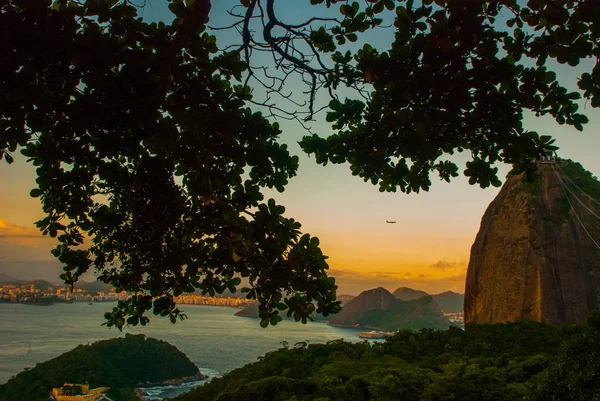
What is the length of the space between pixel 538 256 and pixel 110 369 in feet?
205

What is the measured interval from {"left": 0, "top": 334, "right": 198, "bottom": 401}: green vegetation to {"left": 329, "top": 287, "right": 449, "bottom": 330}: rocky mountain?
9980 centimetres

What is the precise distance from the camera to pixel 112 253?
356 centimetres

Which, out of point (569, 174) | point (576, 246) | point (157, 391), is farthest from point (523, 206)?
point (157, 391)

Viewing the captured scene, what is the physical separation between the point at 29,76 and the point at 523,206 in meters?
43.4

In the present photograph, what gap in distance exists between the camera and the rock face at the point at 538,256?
34.4m

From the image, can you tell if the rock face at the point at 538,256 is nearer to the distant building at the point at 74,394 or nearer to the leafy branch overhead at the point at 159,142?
the leafy branch overhead at the point at 159,142

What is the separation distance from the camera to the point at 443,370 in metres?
13.8

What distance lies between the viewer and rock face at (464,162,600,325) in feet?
113

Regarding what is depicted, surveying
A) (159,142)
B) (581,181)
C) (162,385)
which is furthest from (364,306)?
(159,142)

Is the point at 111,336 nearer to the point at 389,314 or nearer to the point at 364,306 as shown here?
the point at 364,306

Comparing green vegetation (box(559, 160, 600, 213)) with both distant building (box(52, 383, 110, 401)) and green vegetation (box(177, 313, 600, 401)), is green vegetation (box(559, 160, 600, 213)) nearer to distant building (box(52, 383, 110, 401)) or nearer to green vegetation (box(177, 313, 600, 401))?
green vegetation (box(177, 313, 600, 401))

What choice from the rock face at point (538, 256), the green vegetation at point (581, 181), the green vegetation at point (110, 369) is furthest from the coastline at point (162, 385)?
the green vegetation at point (581, 181)

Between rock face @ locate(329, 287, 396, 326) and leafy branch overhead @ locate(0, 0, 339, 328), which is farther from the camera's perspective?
rock face @ locate(329, 287, 396, 326)

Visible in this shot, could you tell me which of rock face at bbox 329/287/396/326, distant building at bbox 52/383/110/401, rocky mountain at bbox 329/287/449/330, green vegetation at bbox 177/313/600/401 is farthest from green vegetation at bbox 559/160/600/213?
rock face at bbox 329/287/396/326
